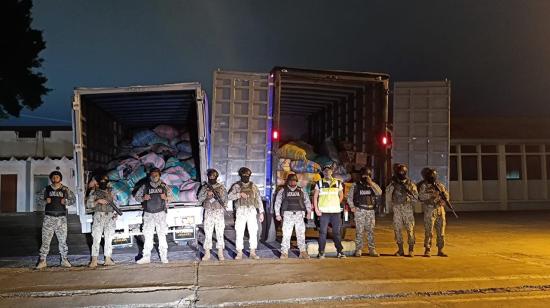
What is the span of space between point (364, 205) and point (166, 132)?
5657 mm

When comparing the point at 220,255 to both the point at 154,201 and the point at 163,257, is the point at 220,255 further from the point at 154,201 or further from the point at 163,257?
the point at 154,201

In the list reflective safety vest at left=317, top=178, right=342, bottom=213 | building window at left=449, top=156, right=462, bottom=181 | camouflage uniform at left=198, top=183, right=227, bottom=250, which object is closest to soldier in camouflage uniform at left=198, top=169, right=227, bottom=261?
camouflage uniform at left=198, top=183, right=227, bottom=250

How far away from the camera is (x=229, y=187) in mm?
9047

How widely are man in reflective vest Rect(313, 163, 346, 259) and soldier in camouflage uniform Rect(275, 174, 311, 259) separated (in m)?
0.23

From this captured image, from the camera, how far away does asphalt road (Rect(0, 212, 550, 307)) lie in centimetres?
593

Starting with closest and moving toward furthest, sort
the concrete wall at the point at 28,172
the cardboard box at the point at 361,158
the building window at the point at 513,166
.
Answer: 1. the cardboard box at the point at 361,158
2. the building window at the point at 513,166
3. the concrete wall at the point at 28,172

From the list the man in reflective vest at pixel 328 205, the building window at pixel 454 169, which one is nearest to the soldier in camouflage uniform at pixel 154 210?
the man in reflective vest at pixel 328 205

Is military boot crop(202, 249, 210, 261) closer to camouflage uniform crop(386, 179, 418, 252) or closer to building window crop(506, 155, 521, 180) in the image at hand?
camouflage uniform crop(386, 179, 418, 252)

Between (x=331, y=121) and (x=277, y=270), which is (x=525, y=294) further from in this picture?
(x=331, y=121)

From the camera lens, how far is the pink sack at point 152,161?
1022cm

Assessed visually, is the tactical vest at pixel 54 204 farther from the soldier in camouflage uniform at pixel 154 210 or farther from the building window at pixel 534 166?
the building window at pixel 534 166

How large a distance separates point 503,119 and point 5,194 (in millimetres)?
23564

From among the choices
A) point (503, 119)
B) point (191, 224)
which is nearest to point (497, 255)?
point (191, 224)

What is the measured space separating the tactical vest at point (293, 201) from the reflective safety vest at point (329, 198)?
1.23 feet
